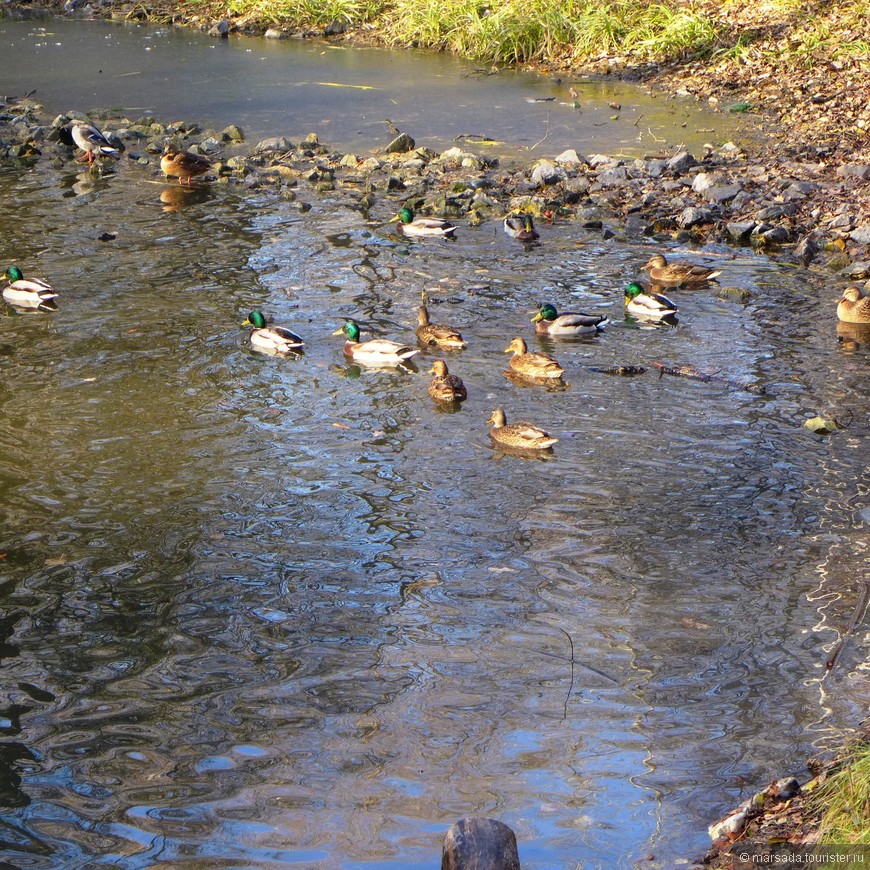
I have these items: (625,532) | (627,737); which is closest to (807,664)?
(627,737)

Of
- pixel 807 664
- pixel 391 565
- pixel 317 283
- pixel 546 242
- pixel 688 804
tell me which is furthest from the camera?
pixel 546 242

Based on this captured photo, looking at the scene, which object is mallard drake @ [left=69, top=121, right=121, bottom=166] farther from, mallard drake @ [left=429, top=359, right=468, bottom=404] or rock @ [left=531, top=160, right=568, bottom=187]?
mallard drake @ [left=429, top=359, right=468, bottom=404]

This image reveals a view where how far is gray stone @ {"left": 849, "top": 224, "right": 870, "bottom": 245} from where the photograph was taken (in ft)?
34.1

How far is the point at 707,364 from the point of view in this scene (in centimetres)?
822

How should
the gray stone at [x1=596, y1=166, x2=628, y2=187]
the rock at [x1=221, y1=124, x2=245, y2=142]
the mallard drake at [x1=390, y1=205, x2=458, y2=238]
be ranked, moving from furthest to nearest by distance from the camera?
1. the rock at [x1=221, y1=124, x2=245, y2=142]
2. the gray stone at [x1=596, y1=166, x2=628, y2=187]
3. the mallard drake at [x1=390, y1=205, x2=458, y2=238]

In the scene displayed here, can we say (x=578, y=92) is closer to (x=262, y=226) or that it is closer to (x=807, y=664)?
(x=262, y=226)

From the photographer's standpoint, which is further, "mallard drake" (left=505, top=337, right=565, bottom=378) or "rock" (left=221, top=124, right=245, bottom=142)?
"rock" (left=221, top=124, right=245, bottom=142)

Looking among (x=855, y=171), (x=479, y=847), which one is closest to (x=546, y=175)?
(x=855, y=171)

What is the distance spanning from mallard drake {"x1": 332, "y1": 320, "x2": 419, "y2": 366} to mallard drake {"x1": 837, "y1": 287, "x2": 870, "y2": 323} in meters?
3.36

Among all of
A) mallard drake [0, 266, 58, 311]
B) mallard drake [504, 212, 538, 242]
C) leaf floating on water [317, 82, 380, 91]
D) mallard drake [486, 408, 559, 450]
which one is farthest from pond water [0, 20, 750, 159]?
mallard drake [486, 408, 559, 450]

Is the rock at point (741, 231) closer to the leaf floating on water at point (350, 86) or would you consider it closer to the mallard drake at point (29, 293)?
the mallard drake at point (29, 293)

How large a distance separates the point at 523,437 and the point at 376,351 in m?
1.85

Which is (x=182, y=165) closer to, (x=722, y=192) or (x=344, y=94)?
(x=344, y=94)

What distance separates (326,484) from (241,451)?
703 millimetres
